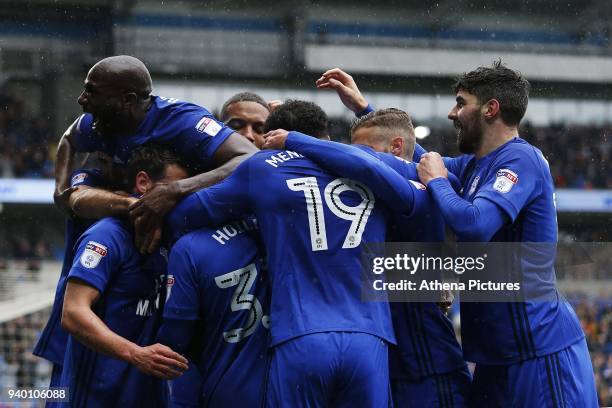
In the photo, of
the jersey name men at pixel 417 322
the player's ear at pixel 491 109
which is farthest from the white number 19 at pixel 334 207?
the player's ear at pixel 491 109

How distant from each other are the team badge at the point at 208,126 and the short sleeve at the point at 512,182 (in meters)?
Answer: 1.06

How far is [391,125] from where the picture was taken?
3.23 m

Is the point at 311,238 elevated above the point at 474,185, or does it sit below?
below

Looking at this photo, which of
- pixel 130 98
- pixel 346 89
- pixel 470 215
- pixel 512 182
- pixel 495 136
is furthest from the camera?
pixel 346 89

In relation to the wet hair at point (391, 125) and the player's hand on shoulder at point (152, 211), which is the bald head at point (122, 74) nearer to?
the player's hand on shoulder at point (152, 211)

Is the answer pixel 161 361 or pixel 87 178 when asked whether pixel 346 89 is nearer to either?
pixel 87 178

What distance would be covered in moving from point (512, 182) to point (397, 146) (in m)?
0.51

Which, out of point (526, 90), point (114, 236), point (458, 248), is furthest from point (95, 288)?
point (526, 90)

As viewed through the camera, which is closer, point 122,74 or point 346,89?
point 122,74

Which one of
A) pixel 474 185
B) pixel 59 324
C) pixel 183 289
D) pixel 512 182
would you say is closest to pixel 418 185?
pixel 474 185

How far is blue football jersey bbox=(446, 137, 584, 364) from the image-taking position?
9.60 feet

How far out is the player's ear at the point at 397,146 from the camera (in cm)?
323

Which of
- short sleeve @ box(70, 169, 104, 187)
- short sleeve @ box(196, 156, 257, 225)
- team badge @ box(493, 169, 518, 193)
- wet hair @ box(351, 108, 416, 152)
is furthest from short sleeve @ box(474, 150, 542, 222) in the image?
short sleeve @ box(70, 169, 104, 187)

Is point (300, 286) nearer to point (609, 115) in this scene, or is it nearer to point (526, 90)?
point (526, 90)
